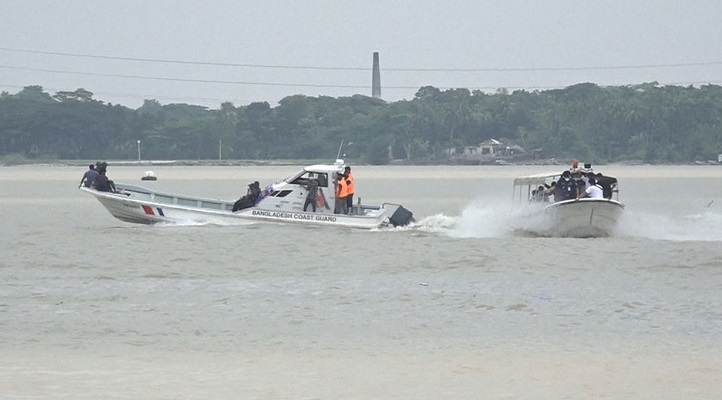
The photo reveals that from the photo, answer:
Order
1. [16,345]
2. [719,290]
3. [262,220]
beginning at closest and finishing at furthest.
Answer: [16,345] < [719,290] < [262,220]

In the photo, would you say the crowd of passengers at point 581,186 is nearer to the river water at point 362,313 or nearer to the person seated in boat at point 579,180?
the person seated in boat at point 579,180

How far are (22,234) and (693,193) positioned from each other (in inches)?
1606

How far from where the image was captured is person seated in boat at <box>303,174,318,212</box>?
101ft

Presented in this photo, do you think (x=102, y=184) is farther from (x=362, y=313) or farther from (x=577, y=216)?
(x=362, y=313)

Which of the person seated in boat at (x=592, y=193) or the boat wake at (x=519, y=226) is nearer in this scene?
the person seated in boat at (x=592, y=193)

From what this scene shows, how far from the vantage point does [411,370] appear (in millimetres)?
13219

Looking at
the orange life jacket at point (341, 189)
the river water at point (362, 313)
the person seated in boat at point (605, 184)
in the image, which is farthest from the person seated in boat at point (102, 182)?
the person seated in boat at point (605, 184)

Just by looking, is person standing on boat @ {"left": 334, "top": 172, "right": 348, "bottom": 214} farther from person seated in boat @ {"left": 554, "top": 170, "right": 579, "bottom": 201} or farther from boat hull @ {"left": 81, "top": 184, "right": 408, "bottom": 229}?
person seated in boat @ {"left": 554, "top": 170, "right": 579, "bottom": 201}

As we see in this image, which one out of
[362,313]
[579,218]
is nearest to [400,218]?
[579,218]

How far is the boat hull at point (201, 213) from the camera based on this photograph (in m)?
30.4

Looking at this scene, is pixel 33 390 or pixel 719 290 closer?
pixel 33 390

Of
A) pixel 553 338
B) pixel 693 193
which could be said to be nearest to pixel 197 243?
pixel 553 338

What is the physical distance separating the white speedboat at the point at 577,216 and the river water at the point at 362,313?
328 mm

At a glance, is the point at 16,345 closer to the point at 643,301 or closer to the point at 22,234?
the point at 643,301
